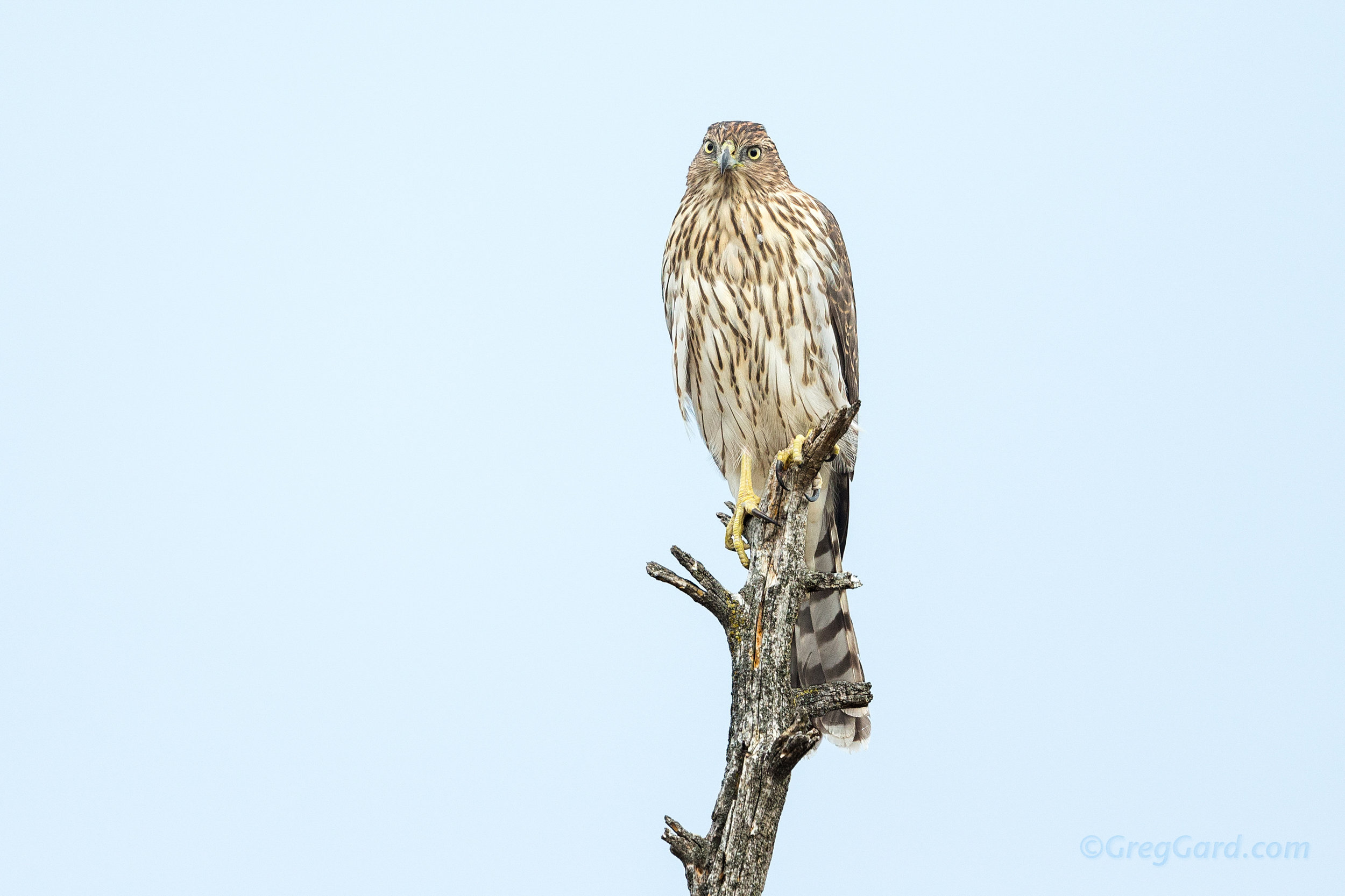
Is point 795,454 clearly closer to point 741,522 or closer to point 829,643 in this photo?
point 741,522

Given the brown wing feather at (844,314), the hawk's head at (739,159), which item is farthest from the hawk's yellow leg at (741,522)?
the hawk's head at (739,159)

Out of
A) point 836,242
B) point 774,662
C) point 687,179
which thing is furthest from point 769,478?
point 687,179

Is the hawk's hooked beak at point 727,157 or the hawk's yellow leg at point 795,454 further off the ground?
the hawk's hooked beak at point 727,157

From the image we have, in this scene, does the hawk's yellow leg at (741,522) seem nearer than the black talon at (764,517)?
No

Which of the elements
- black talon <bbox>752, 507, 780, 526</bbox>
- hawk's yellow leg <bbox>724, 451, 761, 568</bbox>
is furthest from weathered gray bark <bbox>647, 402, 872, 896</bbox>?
hawk's yellow leg <bbox>724, 451, 761, 568</bbox>

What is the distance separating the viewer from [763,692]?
4.02 m

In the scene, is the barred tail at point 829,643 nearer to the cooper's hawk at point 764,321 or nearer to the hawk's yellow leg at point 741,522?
the cooper's hawk at point 764,321

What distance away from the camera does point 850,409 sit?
165 inches

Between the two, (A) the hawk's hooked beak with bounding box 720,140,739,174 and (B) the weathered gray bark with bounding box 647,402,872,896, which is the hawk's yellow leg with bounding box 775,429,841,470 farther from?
(A) the hawk's hooked beak with bounding box 720,140,739,174

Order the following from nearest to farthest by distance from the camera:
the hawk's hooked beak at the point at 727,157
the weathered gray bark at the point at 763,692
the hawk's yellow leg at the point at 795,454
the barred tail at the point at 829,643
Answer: the weathered gray bark at the point at 763,692, the hawk's yellow leg at the point at 795,454, the hawk's hooked beak at the point at 727,157, the barred tail at the point at 829,643

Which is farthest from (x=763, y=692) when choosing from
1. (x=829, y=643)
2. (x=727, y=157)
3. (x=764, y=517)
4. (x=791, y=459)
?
(x=727, y=157)

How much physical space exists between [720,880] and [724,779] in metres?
0.33

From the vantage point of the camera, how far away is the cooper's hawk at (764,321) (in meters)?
4.66

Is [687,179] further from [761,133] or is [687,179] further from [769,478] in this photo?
[769,478]
